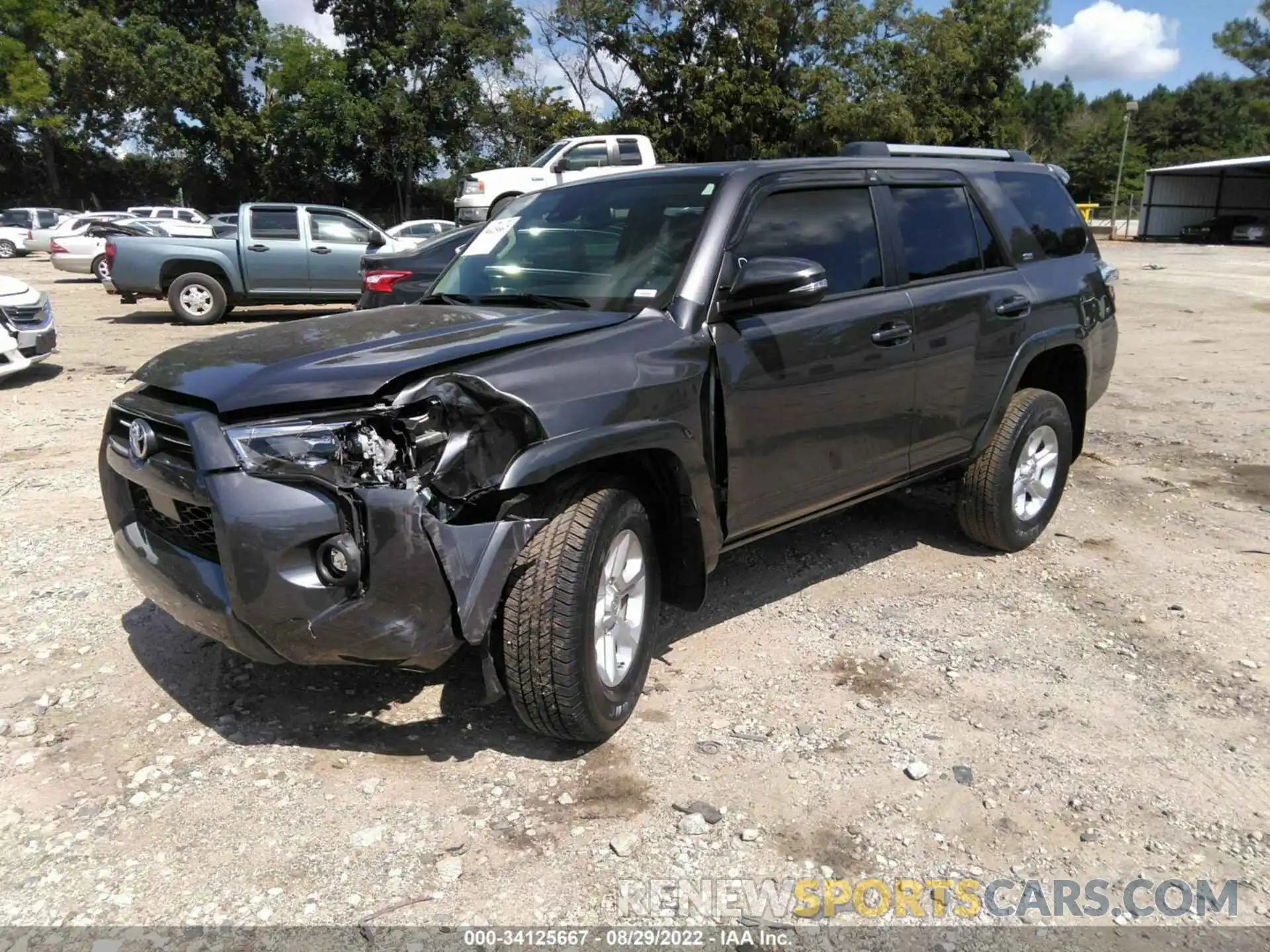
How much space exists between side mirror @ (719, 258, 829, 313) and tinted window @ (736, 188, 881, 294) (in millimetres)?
240

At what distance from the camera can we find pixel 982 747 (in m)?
3.32

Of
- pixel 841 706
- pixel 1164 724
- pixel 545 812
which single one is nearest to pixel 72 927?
pixel 545 812

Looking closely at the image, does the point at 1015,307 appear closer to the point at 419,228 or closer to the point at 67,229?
the point at 419,228

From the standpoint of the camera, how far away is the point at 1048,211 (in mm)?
5281

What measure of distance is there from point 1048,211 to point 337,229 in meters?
11.6

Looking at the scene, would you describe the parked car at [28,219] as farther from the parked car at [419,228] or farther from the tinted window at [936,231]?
the tinted window at [936,231]

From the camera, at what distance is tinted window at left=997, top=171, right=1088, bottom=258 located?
16.7 feet

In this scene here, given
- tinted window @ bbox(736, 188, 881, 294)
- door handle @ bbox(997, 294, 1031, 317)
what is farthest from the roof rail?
door handle @ bbox(997, 294, 1031, 317)

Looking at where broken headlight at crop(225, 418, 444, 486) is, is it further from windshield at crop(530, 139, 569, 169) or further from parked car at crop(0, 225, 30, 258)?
parked car at crop(0, 225, 30, 258)

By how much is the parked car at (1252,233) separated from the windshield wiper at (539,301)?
40.4 meters

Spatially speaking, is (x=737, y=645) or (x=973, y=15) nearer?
(x=737, y=645)

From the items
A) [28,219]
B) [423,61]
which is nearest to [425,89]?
[423,61]

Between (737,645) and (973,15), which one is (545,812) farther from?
(973,15)

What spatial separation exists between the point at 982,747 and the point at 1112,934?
0.85 m
